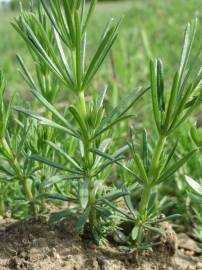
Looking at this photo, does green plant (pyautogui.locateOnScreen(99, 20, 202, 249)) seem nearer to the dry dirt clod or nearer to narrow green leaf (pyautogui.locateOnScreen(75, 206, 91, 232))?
narrow green leaf (pyautogui.locateOnScreen(75, 206, 91, 232))

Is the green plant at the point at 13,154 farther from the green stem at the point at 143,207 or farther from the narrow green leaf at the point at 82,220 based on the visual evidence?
the green stem at the point at 143,207

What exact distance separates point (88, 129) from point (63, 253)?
31 centimetres

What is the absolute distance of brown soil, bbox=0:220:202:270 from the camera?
1.07m

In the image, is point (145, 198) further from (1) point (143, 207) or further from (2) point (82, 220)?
(2) point (82, 220)

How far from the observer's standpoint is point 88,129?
40.8 inches

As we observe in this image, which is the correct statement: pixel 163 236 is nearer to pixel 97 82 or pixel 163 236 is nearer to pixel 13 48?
pixel 97 82

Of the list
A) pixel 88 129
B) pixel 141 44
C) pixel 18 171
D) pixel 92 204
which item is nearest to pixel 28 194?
pixel 18 171

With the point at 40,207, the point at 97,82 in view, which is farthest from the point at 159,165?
the point at 97,82

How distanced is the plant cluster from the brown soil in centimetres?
4

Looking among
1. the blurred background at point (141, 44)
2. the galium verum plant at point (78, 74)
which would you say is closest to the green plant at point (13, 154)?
the galium verum plant at point (78, 74)

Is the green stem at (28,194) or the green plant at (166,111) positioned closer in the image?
the green plant at (166,111)

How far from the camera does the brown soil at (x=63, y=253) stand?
1.07 m

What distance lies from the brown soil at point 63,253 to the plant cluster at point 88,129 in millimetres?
Result: 40

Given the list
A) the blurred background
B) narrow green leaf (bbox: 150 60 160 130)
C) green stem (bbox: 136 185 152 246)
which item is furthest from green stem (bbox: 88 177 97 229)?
the blurred background
